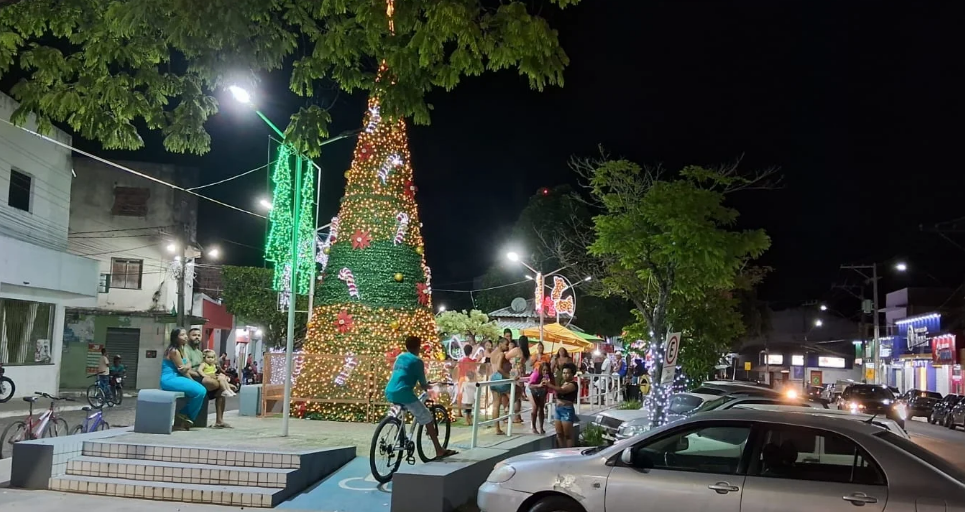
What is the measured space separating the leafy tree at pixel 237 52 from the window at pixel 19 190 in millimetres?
17993

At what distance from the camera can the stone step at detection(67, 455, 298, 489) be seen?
8.68 meters

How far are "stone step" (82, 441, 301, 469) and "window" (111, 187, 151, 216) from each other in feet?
94.7

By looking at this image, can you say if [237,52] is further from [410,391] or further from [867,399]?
[867,399]

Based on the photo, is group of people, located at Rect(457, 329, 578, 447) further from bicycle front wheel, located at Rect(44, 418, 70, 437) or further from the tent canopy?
the tent canopy

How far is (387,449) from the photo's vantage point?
9.17m

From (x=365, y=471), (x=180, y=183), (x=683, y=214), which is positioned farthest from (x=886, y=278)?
(x=365, y=471)

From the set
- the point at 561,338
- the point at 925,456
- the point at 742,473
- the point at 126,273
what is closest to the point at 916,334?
the point at 561,338

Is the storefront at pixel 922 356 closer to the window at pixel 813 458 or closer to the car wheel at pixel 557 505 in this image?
the window at pixel 813 458

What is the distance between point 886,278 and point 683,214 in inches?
2441

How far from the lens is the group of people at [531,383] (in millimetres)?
11883

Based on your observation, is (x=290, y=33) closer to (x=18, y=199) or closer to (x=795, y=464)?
(x=795, y=464)

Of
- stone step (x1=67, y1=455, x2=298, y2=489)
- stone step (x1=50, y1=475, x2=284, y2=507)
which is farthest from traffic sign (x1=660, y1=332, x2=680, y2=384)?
stone step (x1=50, y1=475, x2=284, y2=507)

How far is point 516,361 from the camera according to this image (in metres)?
14.8

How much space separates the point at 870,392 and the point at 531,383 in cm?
2182
